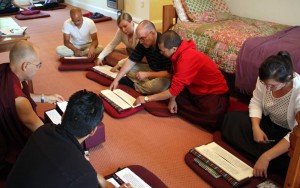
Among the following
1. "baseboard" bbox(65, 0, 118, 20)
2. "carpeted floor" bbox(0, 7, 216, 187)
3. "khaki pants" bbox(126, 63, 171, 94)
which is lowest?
"carpeted floor" bbox(0, 7, 216, 187)

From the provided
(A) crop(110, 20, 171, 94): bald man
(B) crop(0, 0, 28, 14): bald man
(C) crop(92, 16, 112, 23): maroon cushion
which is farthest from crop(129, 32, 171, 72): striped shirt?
(B) crop(0, 0, 28, 14): bald man

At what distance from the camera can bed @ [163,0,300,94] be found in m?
2.66

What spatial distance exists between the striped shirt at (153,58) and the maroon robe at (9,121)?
3.61 ft

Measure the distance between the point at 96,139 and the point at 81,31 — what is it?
1757mm

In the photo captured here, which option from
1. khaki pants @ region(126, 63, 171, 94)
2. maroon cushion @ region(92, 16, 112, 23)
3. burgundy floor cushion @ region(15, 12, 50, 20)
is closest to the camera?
khaki pants @ region(126, 63, 171, 94)

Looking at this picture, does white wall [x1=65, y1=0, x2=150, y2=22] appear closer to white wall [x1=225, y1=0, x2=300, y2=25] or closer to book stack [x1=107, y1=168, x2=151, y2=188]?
white wall [x1=225, y1=0, x2=300, y2=25]

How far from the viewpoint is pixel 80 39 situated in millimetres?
3439

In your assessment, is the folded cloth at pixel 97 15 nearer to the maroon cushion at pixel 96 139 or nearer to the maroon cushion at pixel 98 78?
the maroon cushion at pixel 98 78

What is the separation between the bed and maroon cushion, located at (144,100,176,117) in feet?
2.13

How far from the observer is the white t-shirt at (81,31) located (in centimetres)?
336

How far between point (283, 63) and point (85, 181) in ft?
3.85

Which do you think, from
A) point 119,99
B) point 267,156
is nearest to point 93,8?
point 119,99

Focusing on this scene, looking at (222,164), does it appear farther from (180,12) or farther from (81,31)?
(81,31)

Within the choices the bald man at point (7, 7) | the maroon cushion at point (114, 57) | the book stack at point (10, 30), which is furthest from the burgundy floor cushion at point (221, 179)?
the bald man at point (7, 7)
